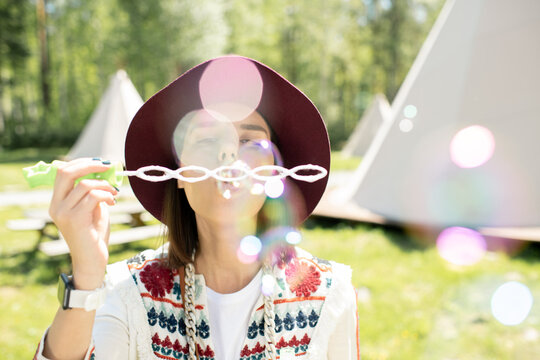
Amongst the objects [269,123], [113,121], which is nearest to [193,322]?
[269,123]

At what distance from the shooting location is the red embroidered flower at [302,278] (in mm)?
1719

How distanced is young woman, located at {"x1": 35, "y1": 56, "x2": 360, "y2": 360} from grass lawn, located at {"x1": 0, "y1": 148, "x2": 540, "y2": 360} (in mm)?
1683

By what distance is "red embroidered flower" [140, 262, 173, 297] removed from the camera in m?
1.64

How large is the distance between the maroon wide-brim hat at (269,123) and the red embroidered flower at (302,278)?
0.73 feet

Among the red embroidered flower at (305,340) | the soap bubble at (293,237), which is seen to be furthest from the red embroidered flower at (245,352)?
the soap bubble at (293,237)

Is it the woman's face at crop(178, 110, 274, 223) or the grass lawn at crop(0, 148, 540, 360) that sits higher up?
the woman's face at crop(178, 110, 274, 223)

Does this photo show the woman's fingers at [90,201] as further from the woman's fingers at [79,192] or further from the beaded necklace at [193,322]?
the beaded necklace at [193,322]

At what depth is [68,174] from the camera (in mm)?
1173

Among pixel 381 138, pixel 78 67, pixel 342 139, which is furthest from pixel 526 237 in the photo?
pixel 78 67

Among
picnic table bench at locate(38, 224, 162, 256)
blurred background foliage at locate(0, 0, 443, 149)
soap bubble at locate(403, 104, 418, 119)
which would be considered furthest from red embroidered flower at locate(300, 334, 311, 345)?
blurred background foliage at locate(0, 0, 443, 149)

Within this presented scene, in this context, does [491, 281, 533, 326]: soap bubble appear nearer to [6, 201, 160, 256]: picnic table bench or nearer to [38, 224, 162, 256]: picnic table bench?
[38, 224, 162, 256]: picnic table bench

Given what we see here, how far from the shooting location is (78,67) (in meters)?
44.5

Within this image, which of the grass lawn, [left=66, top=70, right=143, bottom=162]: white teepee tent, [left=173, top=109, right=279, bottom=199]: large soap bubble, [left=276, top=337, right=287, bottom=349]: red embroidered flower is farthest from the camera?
[left=66, top=70, right=143, bottom=162]: white teepee tent

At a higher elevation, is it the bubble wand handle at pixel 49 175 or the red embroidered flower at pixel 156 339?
the bubble wand handle at pixel 49 175
